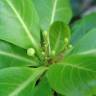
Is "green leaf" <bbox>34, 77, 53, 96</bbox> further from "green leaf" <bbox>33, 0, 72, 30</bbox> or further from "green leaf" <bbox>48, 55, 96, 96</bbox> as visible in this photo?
"green leaf" <bbox>33, 0, 72, 30</bbox>

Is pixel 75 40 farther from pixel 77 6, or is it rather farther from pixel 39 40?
pixel 77 6

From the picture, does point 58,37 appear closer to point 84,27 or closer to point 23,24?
point 23,24

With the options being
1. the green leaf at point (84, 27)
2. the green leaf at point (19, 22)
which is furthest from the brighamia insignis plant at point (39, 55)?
the green leaf at point (84, 27)

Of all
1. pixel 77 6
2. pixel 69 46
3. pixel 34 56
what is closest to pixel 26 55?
pixel 34 56

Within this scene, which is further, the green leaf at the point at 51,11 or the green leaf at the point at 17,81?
the green leaf at the point at 51,11

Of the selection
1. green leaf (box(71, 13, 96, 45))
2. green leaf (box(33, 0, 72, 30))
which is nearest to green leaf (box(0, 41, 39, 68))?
green leaf (box(33, 0, 72, 30))

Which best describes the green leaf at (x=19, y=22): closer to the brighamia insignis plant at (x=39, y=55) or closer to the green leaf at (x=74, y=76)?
the brighamia insignis plant at (x=39, y=55)
